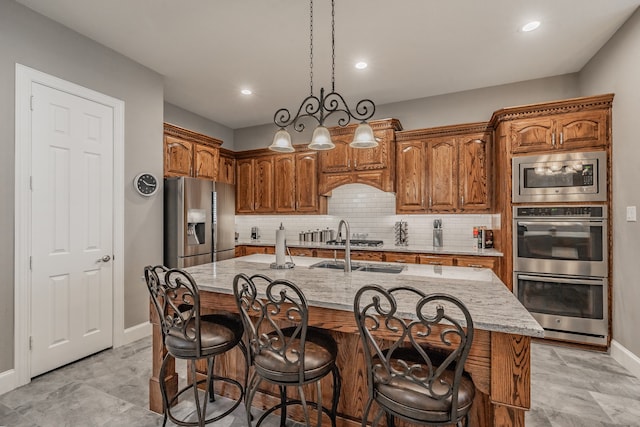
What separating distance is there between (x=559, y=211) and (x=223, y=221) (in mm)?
3924

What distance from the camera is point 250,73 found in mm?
3598

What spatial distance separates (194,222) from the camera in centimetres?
380

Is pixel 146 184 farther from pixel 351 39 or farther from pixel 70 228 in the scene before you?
pixel 351 39

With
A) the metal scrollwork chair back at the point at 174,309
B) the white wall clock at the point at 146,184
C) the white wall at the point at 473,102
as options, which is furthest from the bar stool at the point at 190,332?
the white wall at the point at 473,102

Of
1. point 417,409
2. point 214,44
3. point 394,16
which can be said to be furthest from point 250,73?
point 417,409

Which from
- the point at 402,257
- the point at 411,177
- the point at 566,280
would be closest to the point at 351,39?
the point at 411,177

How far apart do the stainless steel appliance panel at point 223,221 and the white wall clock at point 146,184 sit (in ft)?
2.61

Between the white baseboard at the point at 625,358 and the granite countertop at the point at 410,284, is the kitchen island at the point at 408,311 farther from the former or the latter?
the white baseboard at the point at 625,358

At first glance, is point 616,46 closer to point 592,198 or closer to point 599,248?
point 592,198

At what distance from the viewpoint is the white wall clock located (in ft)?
10.8

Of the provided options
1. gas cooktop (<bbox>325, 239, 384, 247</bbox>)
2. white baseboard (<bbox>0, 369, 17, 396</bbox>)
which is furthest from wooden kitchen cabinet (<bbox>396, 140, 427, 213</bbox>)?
white baseboard (<bbox>0, 369, 17, 396</bbox>)

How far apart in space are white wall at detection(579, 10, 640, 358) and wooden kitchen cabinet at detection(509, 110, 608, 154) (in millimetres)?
140

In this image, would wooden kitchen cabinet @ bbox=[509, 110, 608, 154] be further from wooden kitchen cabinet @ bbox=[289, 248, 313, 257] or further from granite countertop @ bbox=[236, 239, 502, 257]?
wooden kitchen cabinet @ bbox=[289, 248, 313, 257]

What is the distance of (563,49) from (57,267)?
5127 mm
